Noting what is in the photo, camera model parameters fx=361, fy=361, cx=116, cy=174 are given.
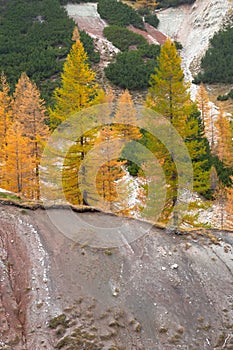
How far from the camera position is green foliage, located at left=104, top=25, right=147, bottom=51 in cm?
5884

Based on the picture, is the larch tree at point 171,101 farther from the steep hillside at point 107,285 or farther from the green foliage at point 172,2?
the green foliage at point 172,2

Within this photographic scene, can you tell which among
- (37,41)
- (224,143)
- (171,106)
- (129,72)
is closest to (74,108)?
(171,106)

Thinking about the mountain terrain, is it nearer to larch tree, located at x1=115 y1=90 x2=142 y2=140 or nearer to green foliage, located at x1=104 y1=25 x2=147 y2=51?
larch tree, located at x1=115 y1=90 x2=142 y2=140

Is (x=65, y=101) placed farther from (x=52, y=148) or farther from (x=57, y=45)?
(x=57, y=45)

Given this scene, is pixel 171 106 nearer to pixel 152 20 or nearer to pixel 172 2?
pixel 152 20

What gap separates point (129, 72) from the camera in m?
51.5

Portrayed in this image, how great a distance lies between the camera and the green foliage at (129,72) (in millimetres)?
50375

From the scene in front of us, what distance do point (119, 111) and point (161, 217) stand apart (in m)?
13.3

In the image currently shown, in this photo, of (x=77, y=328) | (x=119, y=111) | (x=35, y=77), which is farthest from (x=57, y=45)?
(x=77, y=328)

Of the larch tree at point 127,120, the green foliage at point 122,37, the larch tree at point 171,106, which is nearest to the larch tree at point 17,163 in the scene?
the larch tree at point 171,106

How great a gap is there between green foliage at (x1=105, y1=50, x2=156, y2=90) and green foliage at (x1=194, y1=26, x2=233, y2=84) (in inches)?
319

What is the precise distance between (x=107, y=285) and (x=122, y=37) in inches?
2168

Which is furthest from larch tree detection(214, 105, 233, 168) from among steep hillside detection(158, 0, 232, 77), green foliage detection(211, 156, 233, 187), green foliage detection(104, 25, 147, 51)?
green foliage detection(104, 25, 147, 51)

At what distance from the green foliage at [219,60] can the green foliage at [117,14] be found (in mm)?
16283
